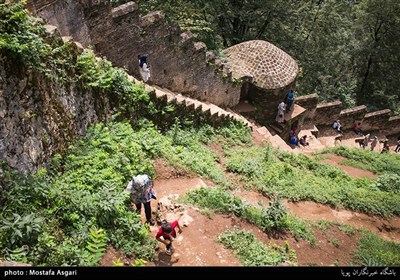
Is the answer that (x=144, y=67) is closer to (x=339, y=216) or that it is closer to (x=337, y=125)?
(x=339, y=216)

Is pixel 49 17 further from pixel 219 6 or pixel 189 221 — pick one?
pixel 219 6

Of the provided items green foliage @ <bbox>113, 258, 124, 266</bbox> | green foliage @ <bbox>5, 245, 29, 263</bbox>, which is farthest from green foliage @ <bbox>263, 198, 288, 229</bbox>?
green foliage @ <bbox>5, 245, 29, 263</bbox>

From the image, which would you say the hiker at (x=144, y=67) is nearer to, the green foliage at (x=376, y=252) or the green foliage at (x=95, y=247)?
the green foliage at (x=95, y=247)

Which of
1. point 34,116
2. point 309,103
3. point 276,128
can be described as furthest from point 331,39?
point 34,116

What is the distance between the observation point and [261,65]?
14.9 meters

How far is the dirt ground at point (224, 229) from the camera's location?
7168 millimetres

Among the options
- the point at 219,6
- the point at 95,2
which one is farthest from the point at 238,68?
the point at 95,2

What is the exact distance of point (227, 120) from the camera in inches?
515

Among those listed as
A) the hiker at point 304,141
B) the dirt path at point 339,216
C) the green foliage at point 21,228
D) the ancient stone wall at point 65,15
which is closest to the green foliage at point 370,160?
the hiker at point 304,141

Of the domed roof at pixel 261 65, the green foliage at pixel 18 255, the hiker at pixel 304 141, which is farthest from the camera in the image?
the hiker at pixel 304 141

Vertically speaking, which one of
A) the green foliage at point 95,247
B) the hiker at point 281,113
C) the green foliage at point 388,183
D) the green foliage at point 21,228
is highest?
the green foliage at point 21,228

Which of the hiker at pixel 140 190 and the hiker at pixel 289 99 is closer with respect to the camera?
the hiker at pixel 140 190

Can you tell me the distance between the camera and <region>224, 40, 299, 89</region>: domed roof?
1488 cm

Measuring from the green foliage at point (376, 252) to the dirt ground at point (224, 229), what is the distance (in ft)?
0.56
